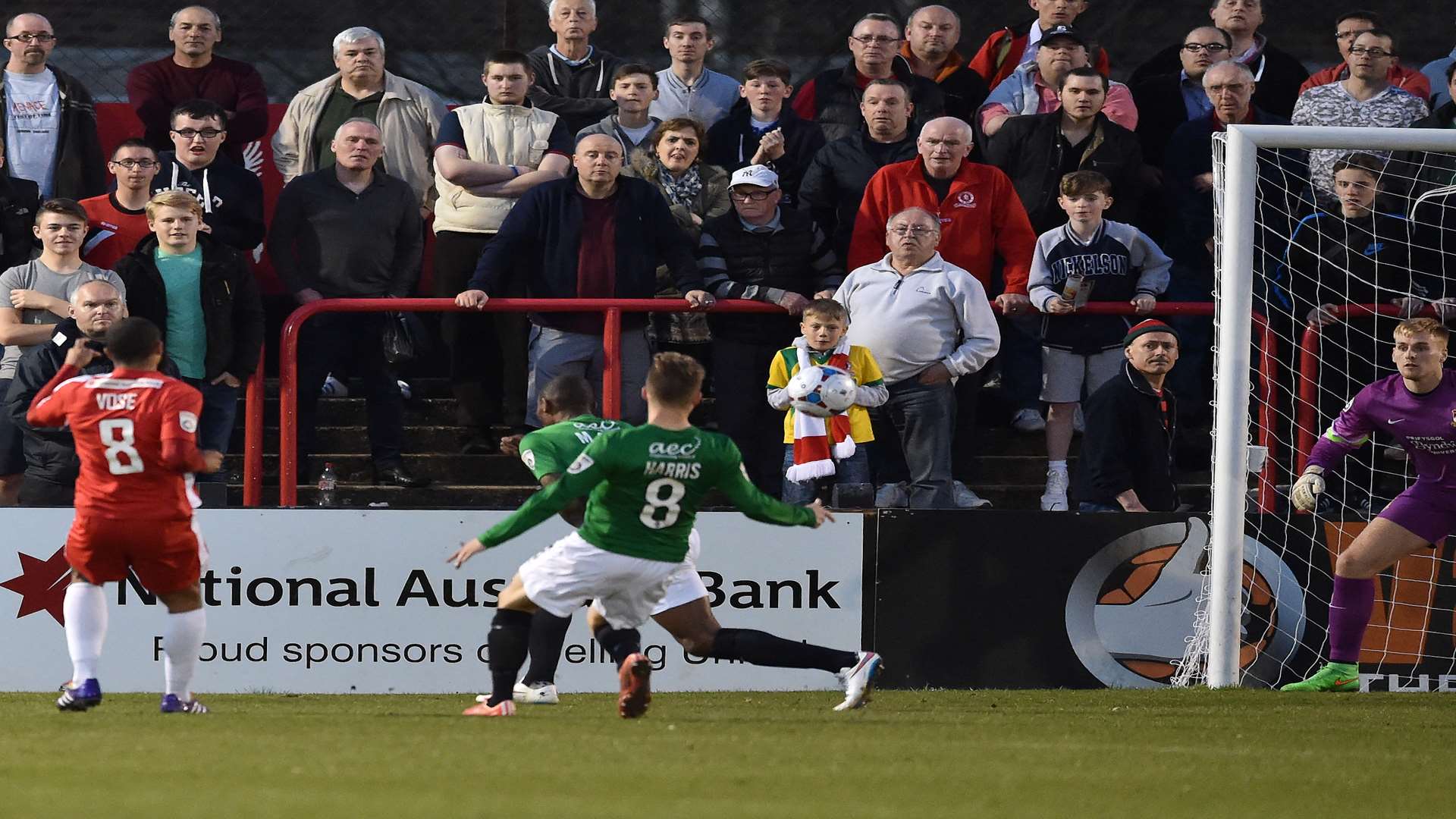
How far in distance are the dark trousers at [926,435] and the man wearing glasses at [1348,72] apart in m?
3.22

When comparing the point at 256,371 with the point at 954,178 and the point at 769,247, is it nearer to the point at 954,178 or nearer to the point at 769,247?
the point at 769,247

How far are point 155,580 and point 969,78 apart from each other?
624cm

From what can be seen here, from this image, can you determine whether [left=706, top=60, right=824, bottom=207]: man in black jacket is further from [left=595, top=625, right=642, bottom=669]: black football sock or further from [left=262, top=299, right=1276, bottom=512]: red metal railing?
[left=595, top=625, right=642, bottom=669]: black football sock

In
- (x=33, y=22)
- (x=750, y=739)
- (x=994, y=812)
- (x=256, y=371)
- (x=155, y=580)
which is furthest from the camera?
(x=33, y=22)

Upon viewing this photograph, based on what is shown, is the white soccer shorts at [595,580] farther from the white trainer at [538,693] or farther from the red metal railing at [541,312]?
the red metal railing at [541,312]

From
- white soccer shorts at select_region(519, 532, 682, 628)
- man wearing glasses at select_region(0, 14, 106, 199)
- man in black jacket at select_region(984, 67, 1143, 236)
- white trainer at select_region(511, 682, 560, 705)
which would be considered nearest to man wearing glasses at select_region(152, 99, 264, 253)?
man wearing glasses at select_region(0, 14, 106, 199)

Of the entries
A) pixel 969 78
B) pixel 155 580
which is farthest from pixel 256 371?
pixel 969 78

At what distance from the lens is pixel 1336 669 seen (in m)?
9.90

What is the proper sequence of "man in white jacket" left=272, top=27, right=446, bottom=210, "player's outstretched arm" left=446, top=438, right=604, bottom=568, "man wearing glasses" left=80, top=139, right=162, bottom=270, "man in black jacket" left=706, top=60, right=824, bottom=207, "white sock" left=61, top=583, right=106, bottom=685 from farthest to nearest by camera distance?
"man in white jacket" left=272, top=27, right=446, bottom=210
"man in black jacket" left=706, top=60, right=824, bottom=207
"man wearing glasses" left=80, top=139, right=162, bottom=270
"white sock" left=61, top=583, right=106, bottom=685
"player's outstretched arm" left=446, top=438, right=604, bottom=568

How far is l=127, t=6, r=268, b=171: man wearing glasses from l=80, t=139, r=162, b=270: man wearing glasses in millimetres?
928

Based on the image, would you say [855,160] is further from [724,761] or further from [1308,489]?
[724,761]

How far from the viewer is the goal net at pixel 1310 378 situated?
971 centimetres

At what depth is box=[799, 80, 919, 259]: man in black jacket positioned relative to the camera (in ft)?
36.6

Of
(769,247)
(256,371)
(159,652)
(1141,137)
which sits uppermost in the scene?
(1141,137)
